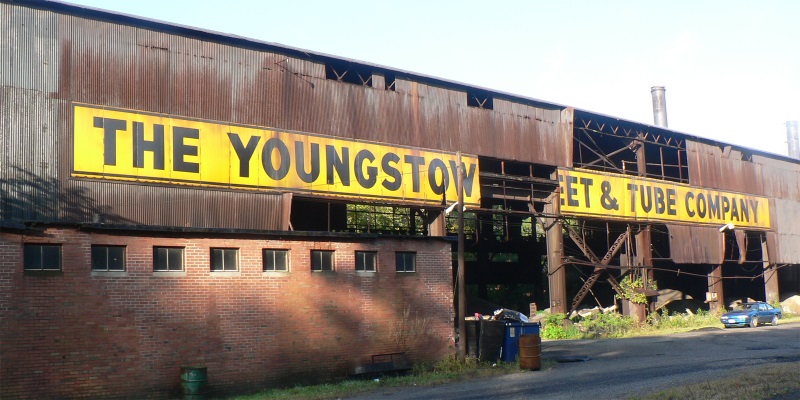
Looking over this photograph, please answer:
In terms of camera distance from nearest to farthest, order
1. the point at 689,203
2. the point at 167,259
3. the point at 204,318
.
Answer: the point at 167,259, the point at 204,318, the point at 689,203

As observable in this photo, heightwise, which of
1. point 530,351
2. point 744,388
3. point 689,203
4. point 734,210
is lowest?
point 744,388

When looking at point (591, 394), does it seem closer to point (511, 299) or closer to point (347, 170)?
point (347, 170)

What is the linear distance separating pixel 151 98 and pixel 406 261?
926 centimetres

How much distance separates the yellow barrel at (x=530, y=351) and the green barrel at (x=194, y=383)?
32.3 ft

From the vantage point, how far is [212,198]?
75.9 feet

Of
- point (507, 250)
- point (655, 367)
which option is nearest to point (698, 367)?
point (655, 367)

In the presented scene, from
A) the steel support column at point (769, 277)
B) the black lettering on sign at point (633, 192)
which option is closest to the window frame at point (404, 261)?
the black lettering on sign at point (633, 192)

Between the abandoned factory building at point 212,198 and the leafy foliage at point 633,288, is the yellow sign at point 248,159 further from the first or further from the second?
the leafy foliage at point 633,288

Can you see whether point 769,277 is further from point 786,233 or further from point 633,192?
point 633,192

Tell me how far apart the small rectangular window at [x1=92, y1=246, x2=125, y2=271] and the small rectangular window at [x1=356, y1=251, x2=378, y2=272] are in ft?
23.7

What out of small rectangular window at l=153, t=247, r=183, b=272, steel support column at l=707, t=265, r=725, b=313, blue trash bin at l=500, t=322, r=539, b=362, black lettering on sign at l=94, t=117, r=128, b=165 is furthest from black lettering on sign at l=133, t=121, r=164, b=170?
steel support column at l=707, t=265, r=725, b=313

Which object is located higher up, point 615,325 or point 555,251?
point 555,251

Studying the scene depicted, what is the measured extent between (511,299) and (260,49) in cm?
3150

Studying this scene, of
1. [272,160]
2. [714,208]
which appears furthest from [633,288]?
[272,160]
